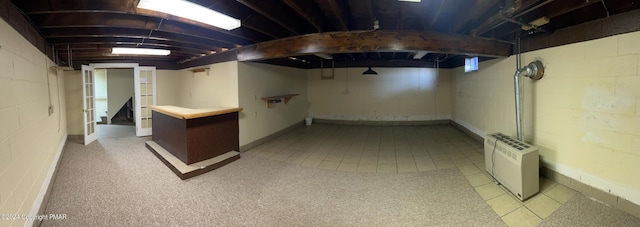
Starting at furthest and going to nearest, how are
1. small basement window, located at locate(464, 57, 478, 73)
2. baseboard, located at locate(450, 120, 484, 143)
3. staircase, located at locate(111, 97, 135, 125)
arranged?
1. staircase, located at locate(111, 97, 135, 125)
2. small basement window, located at locate(464, 57, 478, 73)
3. baseboard, located at locate(450, 120, 484, 143)

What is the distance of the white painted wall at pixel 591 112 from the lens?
2.06 metres

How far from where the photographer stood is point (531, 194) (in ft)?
7.74

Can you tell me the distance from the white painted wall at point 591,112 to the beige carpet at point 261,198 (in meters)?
1.15

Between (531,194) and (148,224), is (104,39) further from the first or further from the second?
(531,194)

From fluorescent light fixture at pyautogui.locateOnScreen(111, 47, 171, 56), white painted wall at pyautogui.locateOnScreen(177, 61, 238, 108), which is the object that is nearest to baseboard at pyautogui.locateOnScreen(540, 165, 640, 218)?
white painted wall at pyautogui.locateOnScreen(177, 61, 238, 108)

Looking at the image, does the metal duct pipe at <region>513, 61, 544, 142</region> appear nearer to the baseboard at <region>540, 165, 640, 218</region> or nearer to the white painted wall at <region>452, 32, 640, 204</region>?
the white painted wall at <region>452, 32, 640, 204</region>

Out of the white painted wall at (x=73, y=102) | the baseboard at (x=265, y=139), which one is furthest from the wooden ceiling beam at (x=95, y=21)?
the white painted wall at (x=73, y=102)

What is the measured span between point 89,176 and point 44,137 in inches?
27.0

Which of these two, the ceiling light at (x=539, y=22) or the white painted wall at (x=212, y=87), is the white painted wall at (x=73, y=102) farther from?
the ceiling light at (x=539, y=22)

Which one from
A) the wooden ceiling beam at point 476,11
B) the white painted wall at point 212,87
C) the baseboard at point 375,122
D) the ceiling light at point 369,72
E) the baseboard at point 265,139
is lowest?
the baseboard at point 265,139

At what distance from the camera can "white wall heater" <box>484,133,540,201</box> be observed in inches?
89.8

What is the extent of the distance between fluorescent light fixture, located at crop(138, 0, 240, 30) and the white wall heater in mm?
3313

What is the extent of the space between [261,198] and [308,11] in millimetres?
2152

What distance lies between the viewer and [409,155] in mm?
3854
